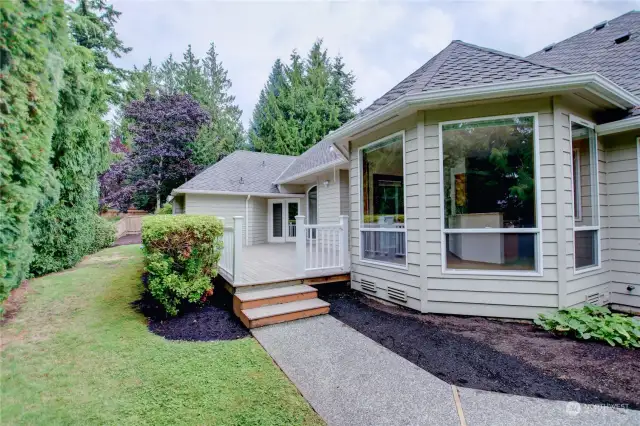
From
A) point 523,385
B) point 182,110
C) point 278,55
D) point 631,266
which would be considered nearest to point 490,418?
point 523,385

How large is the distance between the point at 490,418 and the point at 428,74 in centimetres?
471

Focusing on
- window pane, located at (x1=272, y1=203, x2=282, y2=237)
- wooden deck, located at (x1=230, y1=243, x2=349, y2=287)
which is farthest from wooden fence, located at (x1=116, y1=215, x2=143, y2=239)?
wooden deck, located at (x1=230, y1=243, x2=349, y2=287)

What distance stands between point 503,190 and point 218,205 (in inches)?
406

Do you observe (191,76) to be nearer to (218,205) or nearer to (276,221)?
(218,205)

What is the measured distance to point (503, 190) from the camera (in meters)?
4.29

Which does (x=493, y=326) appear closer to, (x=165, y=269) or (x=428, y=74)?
(x=428, y=74)

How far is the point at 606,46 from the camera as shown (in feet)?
21.1

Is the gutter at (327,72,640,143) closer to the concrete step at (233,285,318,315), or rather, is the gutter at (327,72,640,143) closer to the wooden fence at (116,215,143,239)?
the concrete step at (233,285,318,315)

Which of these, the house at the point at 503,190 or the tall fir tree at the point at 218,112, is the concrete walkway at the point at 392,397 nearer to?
the house at the point at 503,190

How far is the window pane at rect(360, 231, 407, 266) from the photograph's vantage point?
4875 mm

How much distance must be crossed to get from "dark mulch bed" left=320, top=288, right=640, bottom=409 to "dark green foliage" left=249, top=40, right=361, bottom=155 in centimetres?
1955

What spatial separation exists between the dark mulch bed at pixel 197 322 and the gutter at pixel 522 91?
4009 mm

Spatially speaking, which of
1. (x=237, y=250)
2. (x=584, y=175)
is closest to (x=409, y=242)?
(x=237, y=250)

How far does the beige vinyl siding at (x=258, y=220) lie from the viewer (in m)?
12.3
